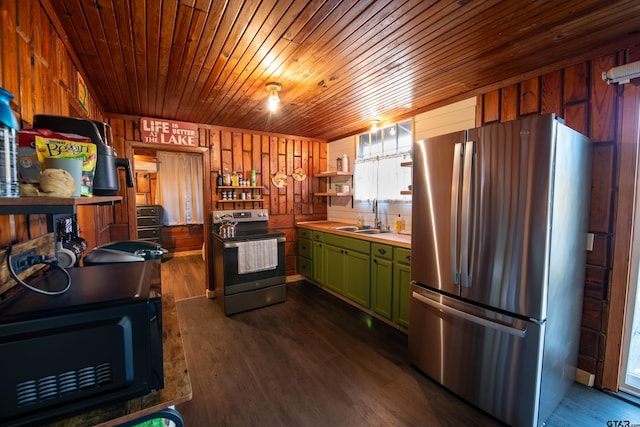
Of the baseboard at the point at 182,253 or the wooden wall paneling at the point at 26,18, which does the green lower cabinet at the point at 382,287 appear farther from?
the baseboard at the point at 182,253

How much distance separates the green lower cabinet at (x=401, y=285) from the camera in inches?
104

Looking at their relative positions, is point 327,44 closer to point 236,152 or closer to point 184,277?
point 236,152

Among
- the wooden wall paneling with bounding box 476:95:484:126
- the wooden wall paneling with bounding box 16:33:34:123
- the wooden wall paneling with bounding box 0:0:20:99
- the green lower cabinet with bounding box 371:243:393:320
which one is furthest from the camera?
the green lower cabinet with bounding box 371:243:393:320

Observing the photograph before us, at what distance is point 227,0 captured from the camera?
4.74 feet

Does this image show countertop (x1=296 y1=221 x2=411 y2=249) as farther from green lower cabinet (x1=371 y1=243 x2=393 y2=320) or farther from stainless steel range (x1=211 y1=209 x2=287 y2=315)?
stainless steel range (x1=211 y1=209 x2=287 y2=315)

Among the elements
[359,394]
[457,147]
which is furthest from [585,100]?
[359,394]

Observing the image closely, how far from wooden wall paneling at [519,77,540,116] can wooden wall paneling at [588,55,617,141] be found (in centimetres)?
32

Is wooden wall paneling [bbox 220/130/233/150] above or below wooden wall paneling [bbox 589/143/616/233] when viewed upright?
above

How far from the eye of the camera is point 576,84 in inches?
79.9

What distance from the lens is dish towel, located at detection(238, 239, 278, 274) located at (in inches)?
130

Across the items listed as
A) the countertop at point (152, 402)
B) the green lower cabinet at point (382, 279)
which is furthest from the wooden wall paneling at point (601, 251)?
the countertop at point (152, 402)

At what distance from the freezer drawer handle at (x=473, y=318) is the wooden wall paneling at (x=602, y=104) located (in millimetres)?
1487

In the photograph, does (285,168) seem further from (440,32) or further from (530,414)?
(530,414)

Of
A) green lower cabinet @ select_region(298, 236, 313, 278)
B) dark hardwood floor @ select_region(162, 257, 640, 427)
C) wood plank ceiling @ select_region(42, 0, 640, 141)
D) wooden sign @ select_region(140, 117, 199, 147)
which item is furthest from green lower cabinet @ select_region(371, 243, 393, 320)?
wooden sign @ select_region(140, 117, 199, 147)
